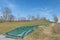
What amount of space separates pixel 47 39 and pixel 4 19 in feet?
59.1

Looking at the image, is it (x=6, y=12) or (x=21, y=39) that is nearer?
(x=21, y=39)

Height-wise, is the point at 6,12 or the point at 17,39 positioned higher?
the point at 6,12

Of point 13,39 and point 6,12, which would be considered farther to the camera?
point 6,12

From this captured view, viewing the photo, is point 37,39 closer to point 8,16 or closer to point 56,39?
point 56,39

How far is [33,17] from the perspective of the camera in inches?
952

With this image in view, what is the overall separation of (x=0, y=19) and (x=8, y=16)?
2031mm

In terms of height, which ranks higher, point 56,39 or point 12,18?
point 12,18

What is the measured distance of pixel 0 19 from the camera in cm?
2158

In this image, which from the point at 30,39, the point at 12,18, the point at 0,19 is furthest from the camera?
the point at 12,18

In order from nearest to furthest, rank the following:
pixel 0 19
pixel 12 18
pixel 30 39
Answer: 1. pixel 30 39
2. pixel 0 19
3. pixel 12 18

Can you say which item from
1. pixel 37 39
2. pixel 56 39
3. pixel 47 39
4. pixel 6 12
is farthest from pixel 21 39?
pixel 6 12

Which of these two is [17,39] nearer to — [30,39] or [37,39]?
[30,39]

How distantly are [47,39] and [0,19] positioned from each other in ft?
58.0

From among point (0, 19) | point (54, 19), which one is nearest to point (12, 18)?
point (0, 19)
